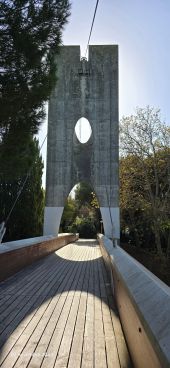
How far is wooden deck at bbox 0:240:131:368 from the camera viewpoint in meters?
3.66

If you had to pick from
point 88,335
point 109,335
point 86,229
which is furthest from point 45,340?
point 86,229

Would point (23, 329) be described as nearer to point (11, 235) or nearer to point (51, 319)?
point (51, 319)

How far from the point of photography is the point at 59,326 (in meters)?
4.85

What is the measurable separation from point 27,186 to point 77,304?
17.5 m

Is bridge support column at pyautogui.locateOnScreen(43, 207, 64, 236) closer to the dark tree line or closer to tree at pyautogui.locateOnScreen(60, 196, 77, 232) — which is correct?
the dark tree line

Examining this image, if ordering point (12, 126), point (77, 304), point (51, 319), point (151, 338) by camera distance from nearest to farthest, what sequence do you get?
point (151, 338)
point (51, 319)
point (77, 304)
point (12, 126)

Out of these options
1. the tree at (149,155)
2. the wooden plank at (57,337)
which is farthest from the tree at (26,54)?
the tree at (149,155)

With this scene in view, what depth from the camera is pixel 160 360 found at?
1.97 meters

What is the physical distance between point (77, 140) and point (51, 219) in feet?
17.1

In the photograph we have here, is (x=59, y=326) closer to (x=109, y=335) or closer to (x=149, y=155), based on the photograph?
(x=109, y=335)

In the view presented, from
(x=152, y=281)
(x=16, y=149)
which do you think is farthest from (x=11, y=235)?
(x=152, y=281)

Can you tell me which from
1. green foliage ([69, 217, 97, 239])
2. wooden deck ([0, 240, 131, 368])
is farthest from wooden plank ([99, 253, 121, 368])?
green foliage ([69, 217, 97, 239])

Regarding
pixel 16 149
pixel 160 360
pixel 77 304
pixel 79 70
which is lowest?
pixel 77 304

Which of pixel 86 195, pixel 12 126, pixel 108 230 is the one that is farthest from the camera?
pixel 86 195
